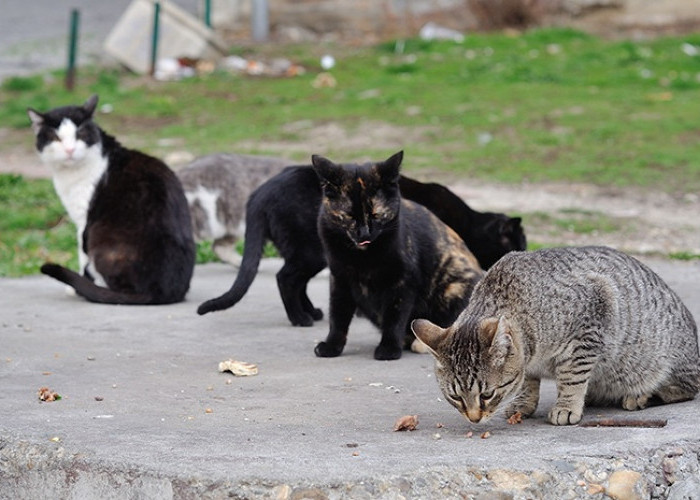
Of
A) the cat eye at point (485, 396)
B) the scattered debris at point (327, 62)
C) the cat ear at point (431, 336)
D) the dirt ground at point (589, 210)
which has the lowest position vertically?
the dirt ground at point (589, 210)

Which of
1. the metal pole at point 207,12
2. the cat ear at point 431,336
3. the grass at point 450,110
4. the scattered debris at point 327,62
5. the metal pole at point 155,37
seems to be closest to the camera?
the cat ear at point 431,336

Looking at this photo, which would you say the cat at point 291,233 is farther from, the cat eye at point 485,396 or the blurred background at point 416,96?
the blurred background at point 416,96

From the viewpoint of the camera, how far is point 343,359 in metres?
5.66

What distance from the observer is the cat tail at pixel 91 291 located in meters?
6.92

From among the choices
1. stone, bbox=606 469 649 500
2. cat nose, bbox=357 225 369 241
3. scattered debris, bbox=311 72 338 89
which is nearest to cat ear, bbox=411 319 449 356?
stone, bbox=606 469 649 500

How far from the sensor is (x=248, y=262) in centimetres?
631

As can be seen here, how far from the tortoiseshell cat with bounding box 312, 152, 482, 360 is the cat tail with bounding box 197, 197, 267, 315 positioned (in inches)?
25.0

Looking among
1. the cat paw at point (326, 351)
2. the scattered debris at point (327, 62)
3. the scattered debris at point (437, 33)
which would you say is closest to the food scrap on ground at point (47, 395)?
the cat paw at point (326, 351)

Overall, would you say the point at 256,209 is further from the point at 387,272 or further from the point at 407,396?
the point at 407,396

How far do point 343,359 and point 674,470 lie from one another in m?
2.09

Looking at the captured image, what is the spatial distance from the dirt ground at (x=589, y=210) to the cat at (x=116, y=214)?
10.8 feet

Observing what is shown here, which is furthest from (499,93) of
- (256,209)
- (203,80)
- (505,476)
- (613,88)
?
(505,476)

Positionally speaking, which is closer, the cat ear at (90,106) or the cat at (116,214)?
the cat at (116,214)

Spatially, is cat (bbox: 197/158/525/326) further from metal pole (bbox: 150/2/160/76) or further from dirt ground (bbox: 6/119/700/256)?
metal pole (bbox: 150/2/160/76)
